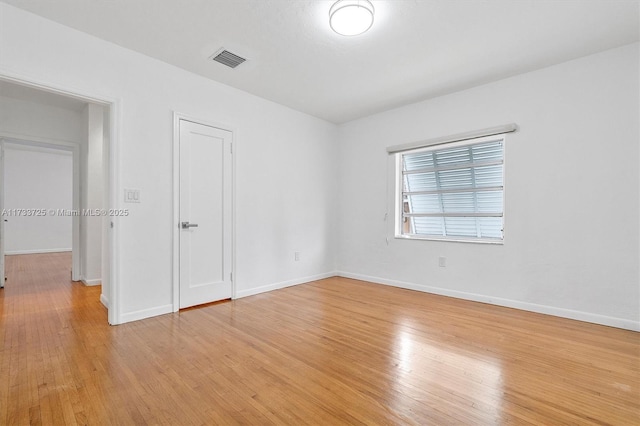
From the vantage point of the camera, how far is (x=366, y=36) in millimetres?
2752

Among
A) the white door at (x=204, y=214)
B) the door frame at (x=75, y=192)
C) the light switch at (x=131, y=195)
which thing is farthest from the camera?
the door frame at (x=75, y=192)

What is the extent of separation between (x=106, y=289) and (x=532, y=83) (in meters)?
5.52

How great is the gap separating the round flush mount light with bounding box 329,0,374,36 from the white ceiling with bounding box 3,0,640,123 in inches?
3.7

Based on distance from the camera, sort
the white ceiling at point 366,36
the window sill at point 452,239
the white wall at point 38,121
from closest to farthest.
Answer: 1. the white ceiling at point 366,36
2. the window sill at point 452,239
3. the white wall at point 38,121

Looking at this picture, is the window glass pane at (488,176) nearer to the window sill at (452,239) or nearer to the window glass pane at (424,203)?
the window glass pane at (424,203)

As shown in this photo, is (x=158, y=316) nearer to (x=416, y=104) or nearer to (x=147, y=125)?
(x=147, y=125)

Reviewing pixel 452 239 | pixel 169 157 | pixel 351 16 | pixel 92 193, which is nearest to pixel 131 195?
pixel 169 157

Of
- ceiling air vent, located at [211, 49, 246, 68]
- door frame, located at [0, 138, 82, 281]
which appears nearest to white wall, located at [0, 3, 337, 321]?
ceiling air vent, located at [211, 49, 246, 68]

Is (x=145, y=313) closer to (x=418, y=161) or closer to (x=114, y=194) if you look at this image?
(x=114, y=194)

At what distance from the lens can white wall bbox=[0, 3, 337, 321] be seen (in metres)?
2.65

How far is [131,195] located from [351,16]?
266 centimetres

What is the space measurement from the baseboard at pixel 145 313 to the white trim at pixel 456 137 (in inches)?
146

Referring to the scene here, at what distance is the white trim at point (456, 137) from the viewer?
3.55m

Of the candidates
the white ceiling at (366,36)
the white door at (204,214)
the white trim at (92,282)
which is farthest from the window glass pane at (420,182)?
the white trim at (92,282)
